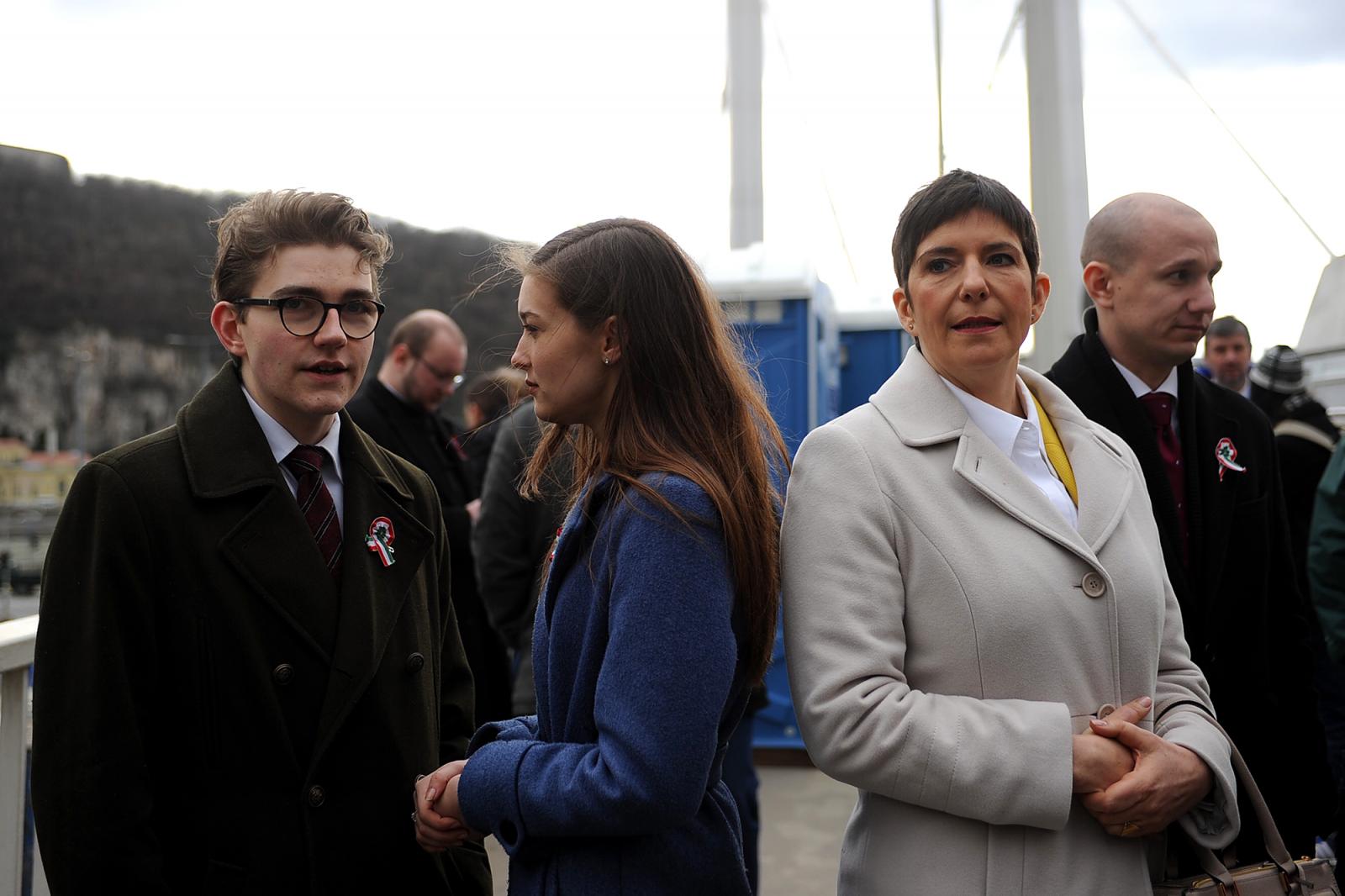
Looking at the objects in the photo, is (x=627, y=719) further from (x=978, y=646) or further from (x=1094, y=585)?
(x=1094, y=585)

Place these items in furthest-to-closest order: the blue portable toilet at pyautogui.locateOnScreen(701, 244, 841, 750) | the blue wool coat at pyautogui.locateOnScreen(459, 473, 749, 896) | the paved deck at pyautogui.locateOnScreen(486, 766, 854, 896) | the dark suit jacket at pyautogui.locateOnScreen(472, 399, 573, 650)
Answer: the blue portable toilet at pyautogui.locateOnScreen(701, 244, 841, 750) < the paved deck at pyautogui.locateOnScreen(486, 766, 854, 896) < the dark suit jacket at pyautogui.locateOnScreen(472, 399, 573, 650) < the blue wool coat at pyautogui.locateOnScreen(459, 473, 749, 896)

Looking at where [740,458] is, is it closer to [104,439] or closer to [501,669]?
[501,669]

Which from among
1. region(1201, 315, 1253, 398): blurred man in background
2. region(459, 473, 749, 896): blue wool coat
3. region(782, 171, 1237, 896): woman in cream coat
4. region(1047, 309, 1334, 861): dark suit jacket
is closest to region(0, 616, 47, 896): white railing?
region(459, 473, 749, 896): blue wool coat

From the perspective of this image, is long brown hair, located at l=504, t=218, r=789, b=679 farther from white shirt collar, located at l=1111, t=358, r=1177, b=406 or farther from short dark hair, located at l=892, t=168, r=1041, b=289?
white shirt collar, located at l=1111, t=358, r=1177, b=406

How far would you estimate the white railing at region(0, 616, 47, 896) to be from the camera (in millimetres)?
2449

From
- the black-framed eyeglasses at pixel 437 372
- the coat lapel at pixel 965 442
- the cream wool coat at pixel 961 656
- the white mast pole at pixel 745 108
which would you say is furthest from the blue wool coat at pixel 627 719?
the white mast pole at pixel 745 108

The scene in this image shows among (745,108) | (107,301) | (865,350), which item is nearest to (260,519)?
(865,350)

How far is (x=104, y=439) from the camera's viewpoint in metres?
36.9

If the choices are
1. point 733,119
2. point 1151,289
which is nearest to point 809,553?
point 1151,289

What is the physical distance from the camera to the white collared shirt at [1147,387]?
2.64 metres

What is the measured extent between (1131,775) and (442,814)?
1011mm

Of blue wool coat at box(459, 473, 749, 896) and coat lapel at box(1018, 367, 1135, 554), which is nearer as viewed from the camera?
blue wool coat at box(459, 473, 749, 896)

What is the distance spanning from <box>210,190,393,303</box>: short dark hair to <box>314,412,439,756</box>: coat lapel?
0.32 meters

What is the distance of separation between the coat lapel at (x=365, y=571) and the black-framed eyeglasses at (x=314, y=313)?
0.65 ft
